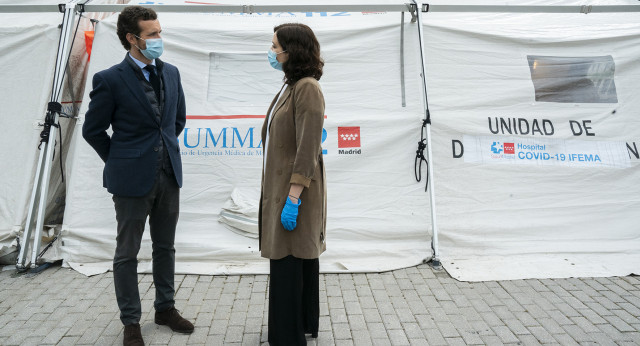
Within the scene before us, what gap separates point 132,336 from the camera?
104 inches

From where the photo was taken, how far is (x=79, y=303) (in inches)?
128

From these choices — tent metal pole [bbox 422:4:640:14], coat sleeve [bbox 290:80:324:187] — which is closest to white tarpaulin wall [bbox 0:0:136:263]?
coat sleeve [bbox 290:80:324:187]

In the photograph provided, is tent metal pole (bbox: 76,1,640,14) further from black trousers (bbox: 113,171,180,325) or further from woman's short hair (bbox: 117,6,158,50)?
black trousers (bbox: 113,171,180,325)

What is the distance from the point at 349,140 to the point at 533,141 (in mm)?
1785

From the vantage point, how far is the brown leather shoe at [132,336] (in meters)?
2.63

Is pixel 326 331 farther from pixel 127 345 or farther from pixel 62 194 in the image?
pixel 62 194

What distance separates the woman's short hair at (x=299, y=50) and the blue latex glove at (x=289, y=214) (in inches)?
26.2

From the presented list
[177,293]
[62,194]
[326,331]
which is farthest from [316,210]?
[62,194]

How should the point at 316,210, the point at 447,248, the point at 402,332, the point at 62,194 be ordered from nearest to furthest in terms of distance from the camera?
the point at 316,210
the point at 402,332
the point at 447,248
the point at 62,194

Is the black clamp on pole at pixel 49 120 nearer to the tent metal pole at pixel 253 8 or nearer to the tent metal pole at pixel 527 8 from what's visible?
the tent metal pole at pixel 253 8

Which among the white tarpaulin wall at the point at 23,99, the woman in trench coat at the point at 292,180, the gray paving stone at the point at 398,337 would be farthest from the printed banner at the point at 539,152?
the white tarpaulin wall at the point at 23,99

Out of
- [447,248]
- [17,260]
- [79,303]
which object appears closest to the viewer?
[79,303]

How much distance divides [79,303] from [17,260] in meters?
→ 1.05

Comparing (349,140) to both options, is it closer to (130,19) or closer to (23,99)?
(130,19)
